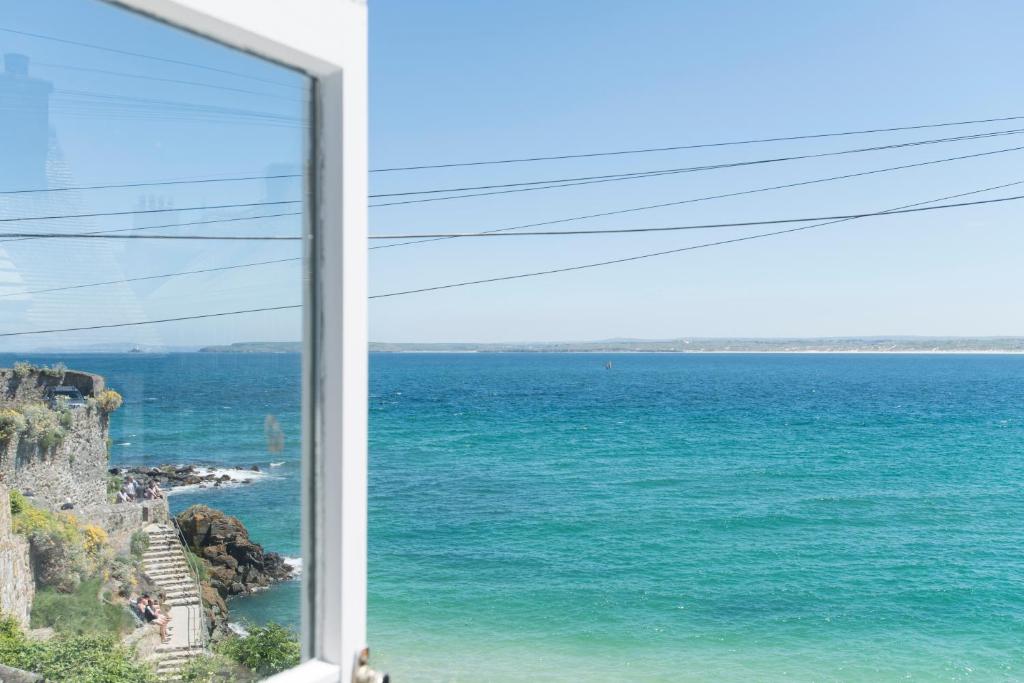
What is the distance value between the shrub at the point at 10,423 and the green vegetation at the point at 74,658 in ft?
0.45

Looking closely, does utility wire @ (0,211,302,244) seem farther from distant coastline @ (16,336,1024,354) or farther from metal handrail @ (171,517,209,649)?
distant coastline @ (16,336,1024,354)

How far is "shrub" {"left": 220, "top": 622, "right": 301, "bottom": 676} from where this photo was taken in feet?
2.19

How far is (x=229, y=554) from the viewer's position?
2.29ft

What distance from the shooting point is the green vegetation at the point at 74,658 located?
0.55m

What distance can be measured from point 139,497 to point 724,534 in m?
18.7

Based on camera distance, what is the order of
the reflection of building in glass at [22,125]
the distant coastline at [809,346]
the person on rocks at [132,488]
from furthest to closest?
1. the distant coastline at [809,346]
2. the person on rocks at [132,488]
3. the reflection of building in glass at [22,125]

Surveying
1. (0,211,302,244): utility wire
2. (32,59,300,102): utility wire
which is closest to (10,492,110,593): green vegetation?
(0,211,302,244): utility wire

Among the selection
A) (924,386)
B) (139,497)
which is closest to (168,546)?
(139,497)

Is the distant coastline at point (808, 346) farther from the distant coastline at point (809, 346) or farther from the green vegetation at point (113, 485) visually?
the green vegetation at point (113, 485)

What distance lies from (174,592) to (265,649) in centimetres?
10

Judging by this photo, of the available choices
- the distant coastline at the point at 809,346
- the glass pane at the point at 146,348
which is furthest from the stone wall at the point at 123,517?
the distant coastline at the point at 809,346

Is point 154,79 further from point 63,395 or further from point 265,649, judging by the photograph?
point 265,649

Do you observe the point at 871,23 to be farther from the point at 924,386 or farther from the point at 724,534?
the point at 924,386

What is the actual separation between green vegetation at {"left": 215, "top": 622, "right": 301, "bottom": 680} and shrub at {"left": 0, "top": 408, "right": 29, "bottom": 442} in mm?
255
